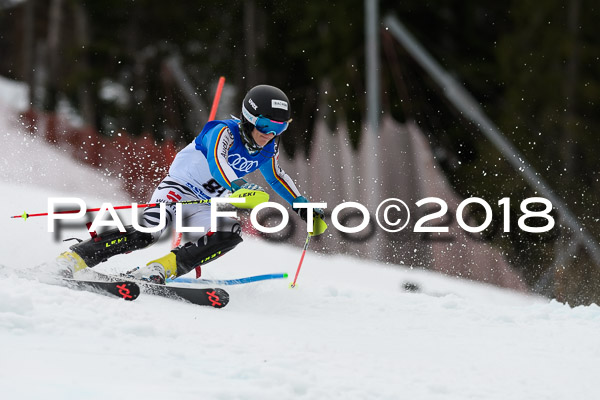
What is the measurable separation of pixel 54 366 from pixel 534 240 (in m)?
10.6

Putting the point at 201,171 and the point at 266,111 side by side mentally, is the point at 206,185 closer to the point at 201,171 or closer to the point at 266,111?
the point at 201,171

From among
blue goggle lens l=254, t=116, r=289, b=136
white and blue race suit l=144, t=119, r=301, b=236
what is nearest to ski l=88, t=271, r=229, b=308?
white and blue race suit l=144, t=119, r=301, b=236

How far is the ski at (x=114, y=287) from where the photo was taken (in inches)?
200

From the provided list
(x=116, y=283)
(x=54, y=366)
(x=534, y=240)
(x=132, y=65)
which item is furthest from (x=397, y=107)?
(x=54, y=366)

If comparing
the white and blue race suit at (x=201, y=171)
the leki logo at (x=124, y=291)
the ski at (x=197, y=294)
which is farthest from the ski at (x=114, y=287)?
the white and blue race suit at (x=201, y=171)

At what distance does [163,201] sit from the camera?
5930mm

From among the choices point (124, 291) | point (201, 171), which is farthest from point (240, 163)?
point (124, 291)

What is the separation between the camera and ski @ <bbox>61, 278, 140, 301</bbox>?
5.07 m

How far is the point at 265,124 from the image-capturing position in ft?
18.6

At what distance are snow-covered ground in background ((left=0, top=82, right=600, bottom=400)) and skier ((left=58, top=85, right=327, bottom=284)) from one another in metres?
0.43

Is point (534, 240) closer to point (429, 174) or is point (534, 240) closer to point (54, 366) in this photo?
point (429, 174)

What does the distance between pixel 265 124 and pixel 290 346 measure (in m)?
1.80

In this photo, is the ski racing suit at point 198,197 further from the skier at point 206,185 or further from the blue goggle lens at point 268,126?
the blue goggle lens at point 268,126

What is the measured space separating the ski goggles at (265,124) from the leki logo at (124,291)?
4.71ft
